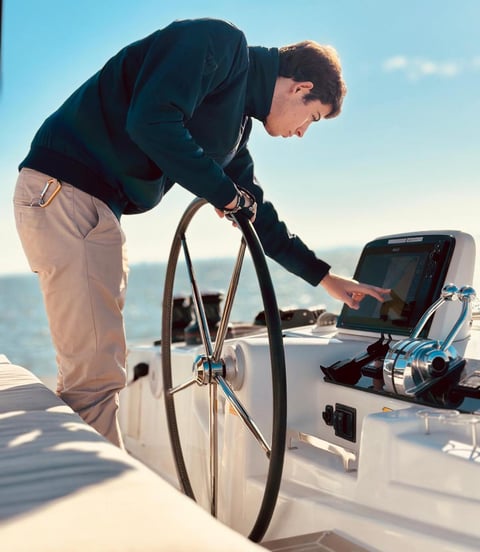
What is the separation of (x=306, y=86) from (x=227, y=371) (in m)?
0.60

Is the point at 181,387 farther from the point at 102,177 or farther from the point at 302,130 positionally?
the point at 302,130

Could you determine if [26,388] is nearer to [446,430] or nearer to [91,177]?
[91,177]

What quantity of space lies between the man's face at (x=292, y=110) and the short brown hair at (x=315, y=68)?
0.01 metres

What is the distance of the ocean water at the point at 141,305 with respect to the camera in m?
22.2

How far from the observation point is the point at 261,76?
1.49m

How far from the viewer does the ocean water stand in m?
22.2

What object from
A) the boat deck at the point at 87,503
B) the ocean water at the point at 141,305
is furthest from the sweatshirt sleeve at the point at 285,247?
the ocean water at the point at 141,305

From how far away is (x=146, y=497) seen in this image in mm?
623

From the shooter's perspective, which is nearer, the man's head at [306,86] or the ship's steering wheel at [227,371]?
the ship's steering wheel at [227,371]

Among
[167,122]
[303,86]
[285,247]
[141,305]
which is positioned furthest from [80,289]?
[141,305]

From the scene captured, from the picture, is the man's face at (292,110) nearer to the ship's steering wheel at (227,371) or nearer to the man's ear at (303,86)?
the man's ear at (303,86)

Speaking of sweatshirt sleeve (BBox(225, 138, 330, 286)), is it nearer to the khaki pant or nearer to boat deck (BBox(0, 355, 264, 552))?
the khaki pant

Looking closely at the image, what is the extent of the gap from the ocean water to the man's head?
13.1 metres

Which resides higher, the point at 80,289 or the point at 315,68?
the point at 315,68
